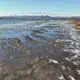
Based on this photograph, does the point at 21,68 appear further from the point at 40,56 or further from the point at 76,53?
the point at 76,53

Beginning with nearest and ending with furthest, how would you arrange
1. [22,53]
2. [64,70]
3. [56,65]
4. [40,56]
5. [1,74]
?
[1,74] → [64,70] → [56,65] → [40,56] → [22,53]

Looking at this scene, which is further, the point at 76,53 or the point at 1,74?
the point at 76,53

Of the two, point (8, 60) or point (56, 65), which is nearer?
point (56, 65)

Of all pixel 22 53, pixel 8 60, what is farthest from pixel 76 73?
pixel 22 53

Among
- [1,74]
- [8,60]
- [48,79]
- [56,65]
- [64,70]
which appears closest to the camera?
[48,79]

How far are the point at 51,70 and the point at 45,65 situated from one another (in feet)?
3.87

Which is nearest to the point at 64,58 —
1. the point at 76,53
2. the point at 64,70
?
the point at 76,53

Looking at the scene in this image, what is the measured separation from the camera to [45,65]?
46.1ft

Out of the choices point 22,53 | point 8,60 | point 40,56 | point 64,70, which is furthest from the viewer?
point 22,53

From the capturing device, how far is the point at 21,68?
43.8 ft

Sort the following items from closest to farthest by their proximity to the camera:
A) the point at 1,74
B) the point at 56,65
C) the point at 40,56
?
the point at 1,74 → the point at 56,65 → the point at 40,56

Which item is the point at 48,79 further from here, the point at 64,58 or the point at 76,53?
the point at 76,53

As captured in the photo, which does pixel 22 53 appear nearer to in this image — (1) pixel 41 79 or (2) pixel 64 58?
(2) pixel 64 58

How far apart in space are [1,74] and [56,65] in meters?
3.94
